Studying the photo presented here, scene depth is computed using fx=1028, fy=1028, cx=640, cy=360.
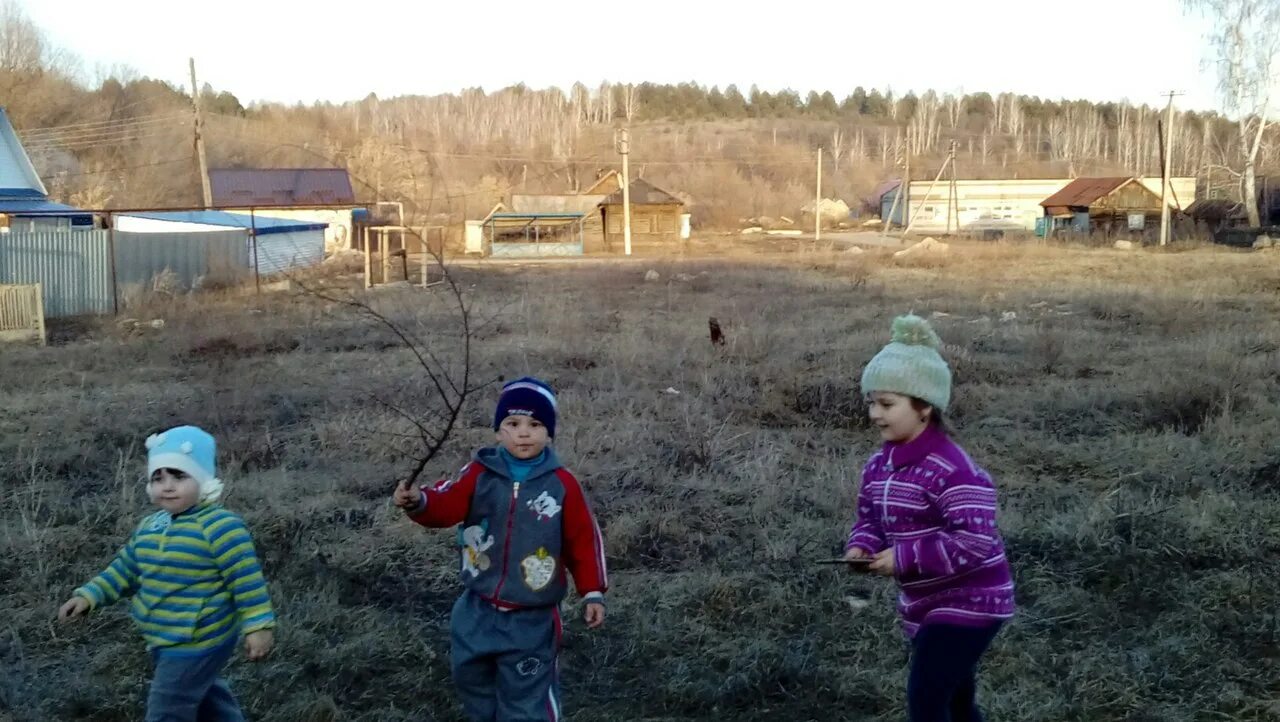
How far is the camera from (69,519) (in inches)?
200

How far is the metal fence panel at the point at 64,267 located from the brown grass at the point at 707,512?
5.37m

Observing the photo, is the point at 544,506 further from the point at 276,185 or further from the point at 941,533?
the point at 276,185

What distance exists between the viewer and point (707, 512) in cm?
520

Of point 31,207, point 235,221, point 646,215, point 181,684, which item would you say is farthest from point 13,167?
point 646,215

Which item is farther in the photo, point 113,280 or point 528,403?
point 113,280

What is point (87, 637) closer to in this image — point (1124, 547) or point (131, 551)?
point (131, 551)

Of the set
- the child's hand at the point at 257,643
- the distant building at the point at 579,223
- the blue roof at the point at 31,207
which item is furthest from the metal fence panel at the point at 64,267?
the distant building at the point at 579,223

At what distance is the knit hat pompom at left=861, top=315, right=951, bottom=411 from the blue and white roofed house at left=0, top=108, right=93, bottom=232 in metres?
24.0

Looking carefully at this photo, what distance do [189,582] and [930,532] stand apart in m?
Answer: 1.81

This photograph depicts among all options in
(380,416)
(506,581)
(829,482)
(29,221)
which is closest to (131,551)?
(506,581)

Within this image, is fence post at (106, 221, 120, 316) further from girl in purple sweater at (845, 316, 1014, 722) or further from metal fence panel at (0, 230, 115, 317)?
girl in purple sweater at (845, 316, 1014, 722)

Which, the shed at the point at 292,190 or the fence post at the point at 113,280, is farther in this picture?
the shed at the point at 292,190

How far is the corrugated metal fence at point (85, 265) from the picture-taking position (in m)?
16.2

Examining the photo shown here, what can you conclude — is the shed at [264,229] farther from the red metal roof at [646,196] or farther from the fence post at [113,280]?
the red metal roof at [646,196]
